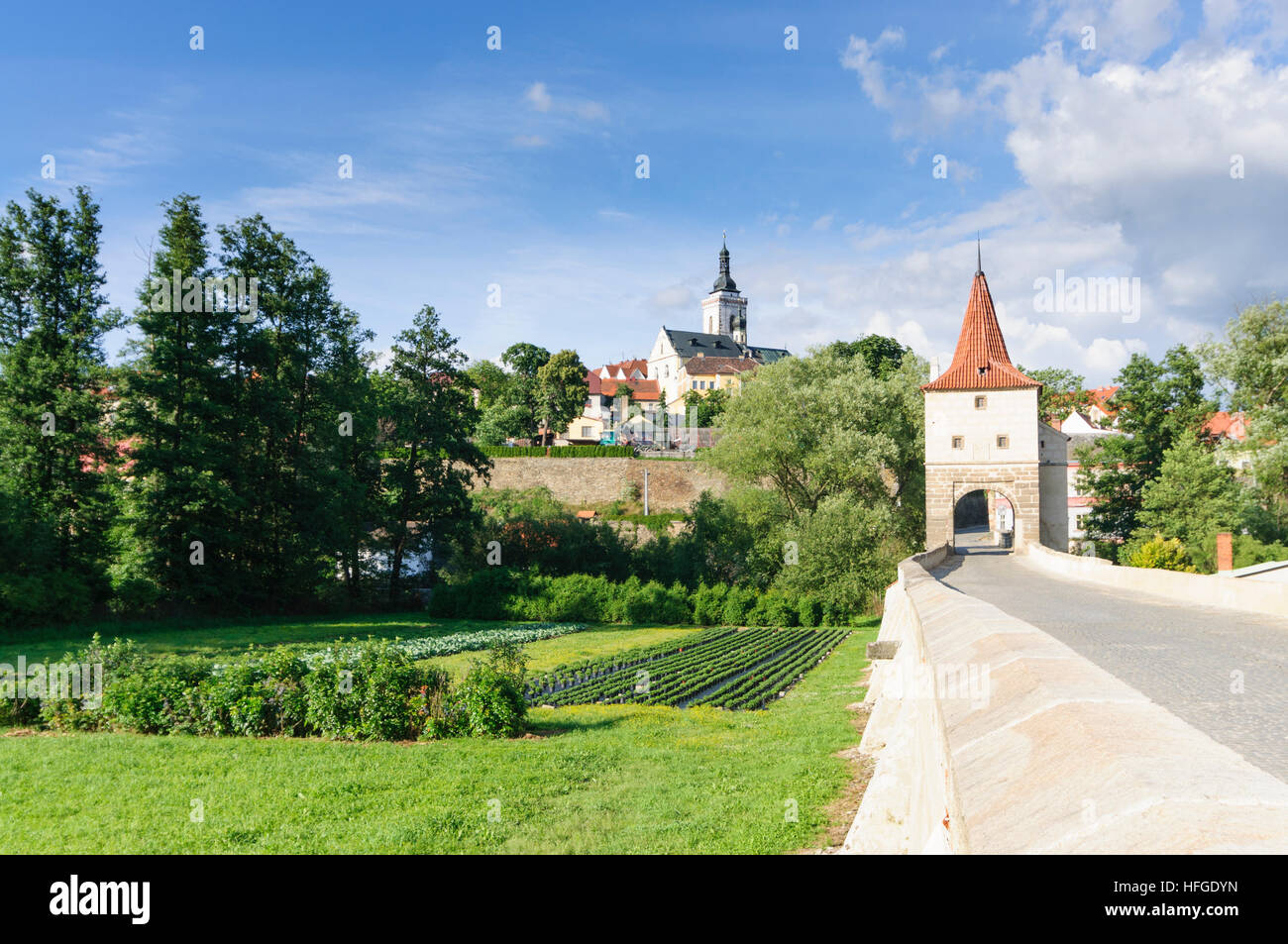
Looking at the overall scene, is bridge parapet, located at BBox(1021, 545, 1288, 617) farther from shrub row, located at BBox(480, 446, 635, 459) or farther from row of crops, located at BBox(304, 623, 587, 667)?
shrub row, located at BBox(480, 446, 635, 459)

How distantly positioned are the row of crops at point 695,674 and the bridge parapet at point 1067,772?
14481 mm

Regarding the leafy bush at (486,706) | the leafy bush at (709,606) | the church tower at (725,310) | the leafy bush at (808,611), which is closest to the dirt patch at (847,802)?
the leafy bush at (486,706)

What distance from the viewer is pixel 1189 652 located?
9992 millimetres

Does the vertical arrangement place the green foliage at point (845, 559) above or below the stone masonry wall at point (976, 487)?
below

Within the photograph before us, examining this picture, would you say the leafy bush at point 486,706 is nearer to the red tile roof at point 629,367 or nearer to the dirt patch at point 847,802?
the dirt patch at point 847,802

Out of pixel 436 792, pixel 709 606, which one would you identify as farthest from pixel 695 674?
pixel 709 606

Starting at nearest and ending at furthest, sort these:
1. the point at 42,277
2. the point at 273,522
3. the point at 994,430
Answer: the point at 42,277 < the point at 273,522 < the point at 994,430

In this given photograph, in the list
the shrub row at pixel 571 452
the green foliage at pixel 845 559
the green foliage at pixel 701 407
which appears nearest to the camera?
the green foliage at pixel 845 559

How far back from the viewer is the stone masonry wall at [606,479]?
65.0 metres

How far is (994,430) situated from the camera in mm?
42094

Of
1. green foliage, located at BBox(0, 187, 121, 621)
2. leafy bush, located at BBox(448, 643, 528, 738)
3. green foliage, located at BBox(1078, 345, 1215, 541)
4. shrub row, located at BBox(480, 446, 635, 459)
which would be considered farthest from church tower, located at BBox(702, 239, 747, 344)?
leafy bush, located at BBox(448, 643, 528, 738)

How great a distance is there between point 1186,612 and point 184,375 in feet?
117
